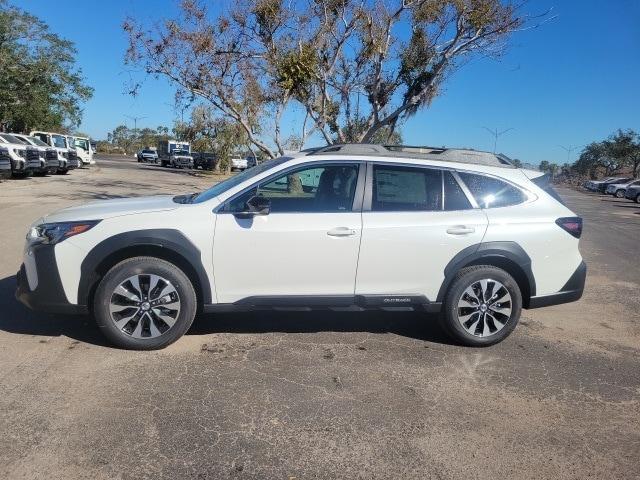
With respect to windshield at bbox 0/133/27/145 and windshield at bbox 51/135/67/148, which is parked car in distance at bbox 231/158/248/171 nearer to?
windshield at bbox 51/135/67/148

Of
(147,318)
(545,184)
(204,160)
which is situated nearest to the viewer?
(147,318)

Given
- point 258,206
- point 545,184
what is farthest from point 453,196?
point 258,206

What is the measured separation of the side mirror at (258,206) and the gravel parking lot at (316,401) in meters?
1.18

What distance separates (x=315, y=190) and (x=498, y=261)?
1.77 metres

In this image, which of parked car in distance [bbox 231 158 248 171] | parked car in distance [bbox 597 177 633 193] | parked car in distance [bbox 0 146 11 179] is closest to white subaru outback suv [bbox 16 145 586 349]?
parked car in distance [bbox 0 146 11 179]

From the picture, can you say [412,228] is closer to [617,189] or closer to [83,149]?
[83,149]

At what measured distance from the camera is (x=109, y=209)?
4.51 meters

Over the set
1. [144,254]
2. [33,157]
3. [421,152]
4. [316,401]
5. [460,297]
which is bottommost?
[316,401]

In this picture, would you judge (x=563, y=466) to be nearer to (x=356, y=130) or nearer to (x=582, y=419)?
A: (x=582, y=419)

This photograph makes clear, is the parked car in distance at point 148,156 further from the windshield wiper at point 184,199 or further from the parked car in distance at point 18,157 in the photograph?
the windshield wiper at point 184,199

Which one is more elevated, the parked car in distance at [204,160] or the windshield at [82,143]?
the windshield at [82,143]

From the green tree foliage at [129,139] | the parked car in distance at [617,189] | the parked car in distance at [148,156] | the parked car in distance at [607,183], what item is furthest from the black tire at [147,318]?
the green tree foliage at [129,139]

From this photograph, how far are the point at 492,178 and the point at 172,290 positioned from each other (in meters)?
2.99

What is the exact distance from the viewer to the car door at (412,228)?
15.0 feet
